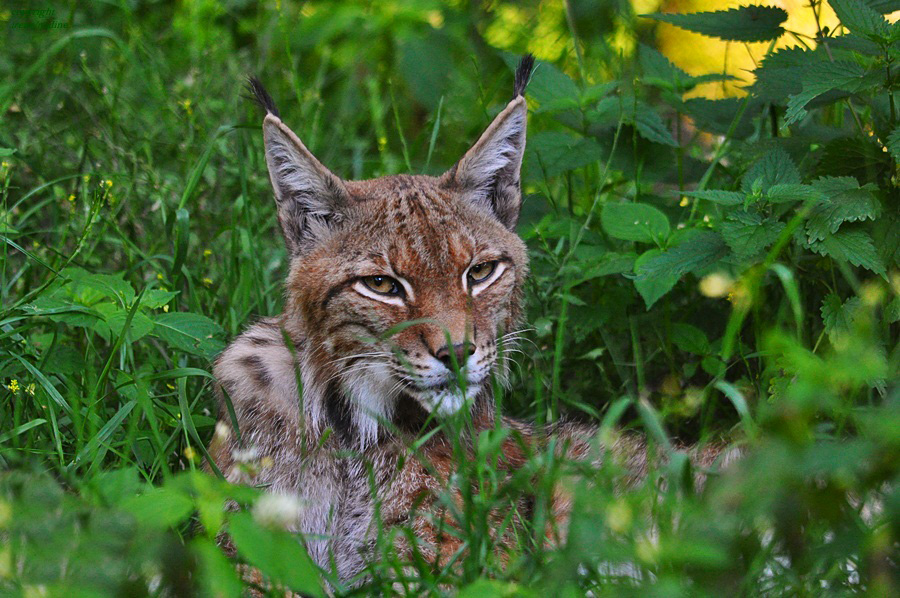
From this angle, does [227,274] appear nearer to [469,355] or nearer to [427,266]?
[427,266]

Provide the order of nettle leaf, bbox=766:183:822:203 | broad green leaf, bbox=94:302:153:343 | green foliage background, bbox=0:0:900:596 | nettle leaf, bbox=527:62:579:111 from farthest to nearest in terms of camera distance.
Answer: nettle leaf, bbox=527:62:579:111 < broad green leaf, bbox=94:302:153:343 < nettle leaf, bbox=766:183:822:203 < green foliage background, bbox=0:0:900:596

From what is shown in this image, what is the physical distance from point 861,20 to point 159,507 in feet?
10.1

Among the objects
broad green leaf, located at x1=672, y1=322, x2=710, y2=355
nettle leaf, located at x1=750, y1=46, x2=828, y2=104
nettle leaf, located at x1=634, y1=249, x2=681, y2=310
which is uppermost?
nettle leaf, located at x1=750, y1=46, x2=828, y2=104

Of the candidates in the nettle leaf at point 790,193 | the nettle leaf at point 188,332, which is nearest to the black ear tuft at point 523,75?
the nettle leaf at point 790,193

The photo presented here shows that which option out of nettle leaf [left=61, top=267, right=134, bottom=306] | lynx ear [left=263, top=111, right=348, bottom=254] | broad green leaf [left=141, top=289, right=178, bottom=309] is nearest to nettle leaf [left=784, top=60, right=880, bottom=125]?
lynx ear [left=263, top=111, right=348, bottom=254]

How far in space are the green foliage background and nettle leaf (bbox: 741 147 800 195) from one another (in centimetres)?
1

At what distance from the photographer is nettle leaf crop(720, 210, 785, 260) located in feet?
11.9

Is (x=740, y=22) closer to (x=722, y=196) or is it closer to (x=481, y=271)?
(x=722, y=196)

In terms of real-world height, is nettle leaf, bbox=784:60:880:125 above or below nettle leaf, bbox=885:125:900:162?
above

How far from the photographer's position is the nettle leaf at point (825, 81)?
3482mm

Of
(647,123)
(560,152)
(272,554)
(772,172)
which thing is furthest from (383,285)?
(647,123)

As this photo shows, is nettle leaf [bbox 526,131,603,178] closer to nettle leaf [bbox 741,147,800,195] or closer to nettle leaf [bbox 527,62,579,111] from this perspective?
nettle leaf [bbox 527,62,579,111]

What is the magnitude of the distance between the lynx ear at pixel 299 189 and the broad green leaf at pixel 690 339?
1.70 metres

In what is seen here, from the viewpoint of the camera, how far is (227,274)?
4.93 m
